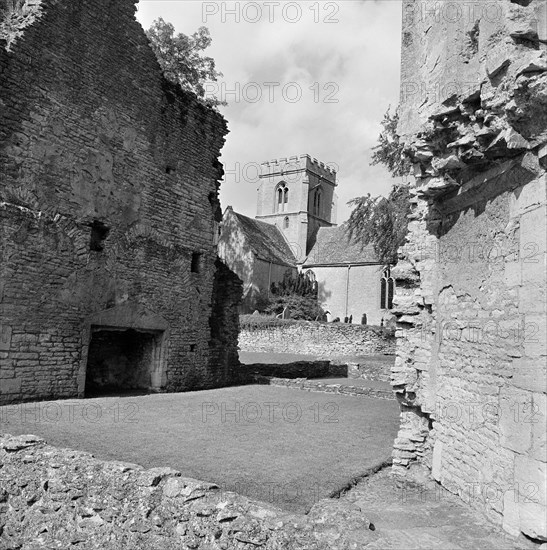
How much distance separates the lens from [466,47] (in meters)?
5.73

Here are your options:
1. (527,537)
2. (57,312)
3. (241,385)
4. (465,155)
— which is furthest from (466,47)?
(241,385)

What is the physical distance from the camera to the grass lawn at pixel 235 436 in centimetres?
599

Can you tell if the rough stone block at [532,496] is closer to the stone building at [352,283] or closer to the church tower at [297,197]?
the stone building at [352,283]

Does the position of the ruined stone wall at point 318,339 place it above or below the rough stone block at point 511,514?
above

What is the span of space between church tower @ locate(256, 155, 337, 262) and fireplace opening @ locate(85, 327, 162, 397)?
41.0 m

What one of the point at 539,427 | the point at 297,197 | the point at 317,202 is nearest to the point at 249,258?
the point at 297,197

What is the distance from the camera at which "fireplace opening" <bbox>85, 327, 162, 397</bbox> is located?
44.7 feet

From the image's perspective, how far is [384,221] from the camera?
2161 cm

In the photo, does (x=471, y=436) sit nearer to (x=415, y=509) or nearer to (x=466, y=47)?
(x=415, y=509)

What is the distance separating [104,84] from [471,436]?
11.0m

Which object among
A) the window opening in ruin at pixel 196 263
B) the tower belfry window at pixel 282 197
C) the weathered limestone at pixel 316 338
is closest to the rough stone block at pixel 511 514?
the window opening in ruin at pixel 196 263

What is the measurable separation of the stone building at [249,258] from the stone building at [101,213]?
2670 cm

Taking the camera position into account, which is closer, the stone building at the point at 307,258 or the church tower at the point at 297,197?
the stone building at the point at 307,258

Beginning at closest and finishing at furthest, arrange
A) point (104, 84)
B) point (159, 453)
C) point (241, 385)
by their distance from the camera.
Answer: point (159, 453), point (104, 84), point (241, 385)
